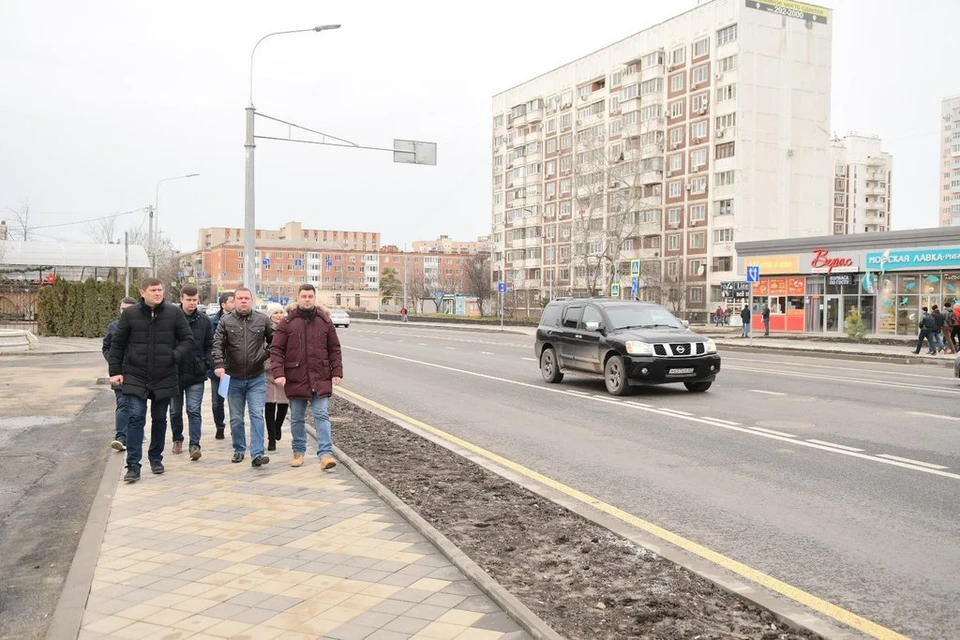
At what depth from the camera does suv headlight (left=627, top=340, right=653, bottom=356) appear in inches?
559

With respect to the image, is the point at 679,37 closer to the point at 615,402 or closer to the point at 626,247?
the point at 626,247

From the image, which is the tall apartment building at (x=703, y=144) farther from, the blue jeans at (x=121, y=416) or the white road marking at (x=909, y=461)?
the blue jeans at (x=121, y=416)

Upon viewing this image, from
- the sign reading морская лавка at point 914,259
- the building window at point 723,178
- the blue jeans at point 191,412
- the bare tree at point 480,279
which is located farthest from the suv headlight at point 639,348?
the bare tree at point 480,279

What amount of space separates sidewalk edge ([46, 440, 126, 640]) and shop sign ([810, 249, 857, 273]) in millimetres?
43340

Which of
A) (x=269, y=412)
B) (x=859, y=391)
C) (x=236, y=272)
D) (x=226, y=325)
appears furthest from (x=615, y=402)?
(x=236, y=272)

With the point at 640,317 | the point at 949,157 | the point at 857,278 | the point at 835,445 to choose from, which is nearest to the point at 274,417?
the point at 835,445

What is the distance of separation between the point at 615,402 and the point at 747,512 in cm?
729

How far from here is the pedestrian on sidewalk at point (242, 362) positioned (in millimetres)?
8398

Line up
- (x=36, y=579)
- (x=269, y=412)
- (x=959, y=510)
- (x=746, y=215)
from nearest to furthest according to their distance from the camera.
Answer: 1. (x=36, y=579)
2. (x=959, y=510)
3. (x=269, y=412)
4. (x=746, y=215)

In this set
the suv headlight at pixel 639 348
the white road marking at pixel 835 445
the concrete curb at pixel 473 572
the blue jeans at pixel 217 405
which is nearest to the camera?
the concrete curb at pixel 473 572

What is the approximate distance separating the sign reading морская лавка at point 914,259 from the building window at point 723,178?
29.0 m

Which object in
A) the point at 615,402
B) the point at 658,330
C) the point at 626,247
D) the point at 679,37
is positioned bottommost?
the point at 615,402

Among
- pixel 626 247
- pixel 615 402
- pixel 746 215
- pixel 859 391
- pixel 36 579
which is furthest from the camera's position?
pixel 626 247

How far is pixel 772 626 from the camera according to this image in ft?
13.1
